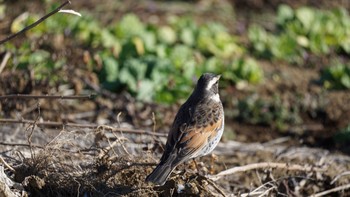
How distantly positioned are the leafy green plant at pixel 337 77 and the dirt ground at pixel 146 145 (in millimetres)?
138

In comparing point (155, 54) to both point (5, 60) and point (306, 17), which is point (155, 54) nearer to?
point (5, 60)

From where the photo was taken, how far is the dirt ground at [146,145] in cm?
630

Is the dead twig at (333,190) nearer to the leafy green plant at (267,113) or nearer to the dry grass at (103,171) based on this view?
the dry grass at (103,171)

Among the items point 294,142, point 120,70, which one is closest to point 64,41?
point 120,70

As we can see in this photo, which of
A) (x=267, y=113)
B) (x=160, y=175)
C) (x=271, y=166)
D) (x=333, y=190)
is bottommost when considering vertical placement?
(x=267, y=113)

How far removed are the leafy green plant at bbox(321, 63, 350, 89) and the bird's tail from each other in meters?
5.41

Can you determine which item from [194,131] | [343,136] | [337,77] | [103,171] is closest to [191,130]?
[194,131]

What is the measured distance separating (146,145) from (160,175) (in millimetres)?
1337

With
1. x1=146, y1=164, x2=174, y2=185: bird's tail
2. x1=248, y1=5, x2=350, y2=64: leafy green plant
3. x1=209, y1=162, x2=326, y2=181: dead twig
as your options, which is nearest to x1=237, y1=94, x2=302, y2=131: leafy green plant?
x1=248, y1=5, x2=350, y2=64: leafy green plant

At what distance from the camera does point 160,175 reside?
19.3 ft

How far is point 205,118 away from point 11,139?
1.97m

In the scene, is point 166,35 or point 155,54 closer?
point 155,54

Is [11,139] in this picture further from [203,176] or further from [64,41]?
[64,41]

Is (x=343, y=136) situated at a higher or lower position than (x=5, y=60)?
lower
